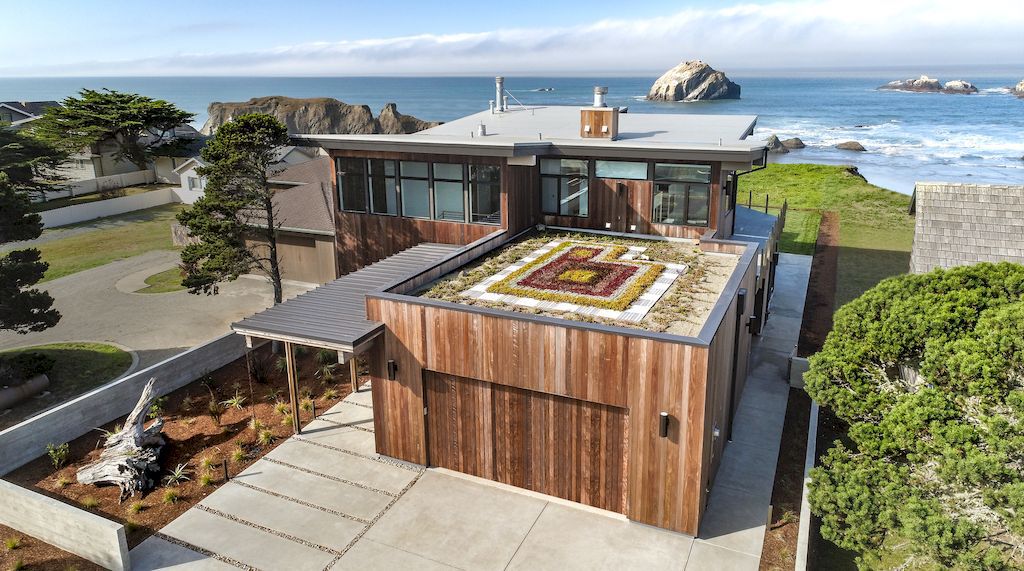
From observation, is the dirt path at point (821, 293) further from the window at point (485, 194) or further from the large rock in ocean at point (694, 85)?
the large rock in ocean at point (694, 85)

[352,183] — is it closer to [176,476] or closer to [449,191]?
[449,191]

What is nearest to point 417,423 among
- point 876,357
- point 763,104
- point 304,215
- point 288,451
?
point 288,451

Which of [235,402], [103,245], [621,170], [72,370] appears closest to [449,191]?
[621,170]

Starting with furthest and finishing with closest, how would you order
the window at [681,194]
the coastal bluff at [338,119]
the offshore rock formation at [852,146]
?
1. the coastal bluff at [338,119]
2. the offshore rock formation at [852,146]
3. the window at [681,194]

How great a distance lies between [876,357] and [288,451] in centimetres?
1109

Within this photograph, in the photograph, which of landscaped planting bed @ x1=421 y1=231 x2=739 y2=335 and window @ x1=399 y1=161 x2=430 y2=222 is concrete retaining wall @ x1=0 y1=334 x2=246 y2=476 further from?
landscaped planting bed @ x1=421 y1=231 x2=739 y2=335

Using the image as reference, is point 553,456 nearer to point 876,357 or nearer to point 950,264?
point 876,357

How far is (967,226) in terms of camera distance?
14.4 metres

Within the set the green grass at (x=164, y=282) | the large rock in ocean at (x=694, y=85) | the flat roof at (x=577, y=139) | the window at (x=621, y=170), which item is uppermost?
the large rock in ocean at (x=694, y=85)

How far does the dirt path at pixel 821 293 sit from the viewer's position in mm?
19844

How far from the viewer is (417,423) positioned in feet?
43.1

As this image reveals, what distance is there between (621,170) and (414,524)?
1058 cm

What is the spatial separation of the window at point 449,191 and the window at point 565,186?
2318 mm

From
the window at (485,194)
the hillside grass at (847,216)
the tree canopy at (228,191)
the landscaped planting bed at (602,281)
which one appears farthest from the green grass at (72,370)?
the hillside grass at (847,216)
